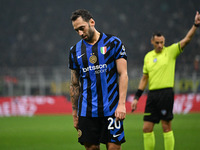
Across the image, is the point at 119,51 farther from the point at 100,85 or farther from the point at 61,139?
the point at 61,139

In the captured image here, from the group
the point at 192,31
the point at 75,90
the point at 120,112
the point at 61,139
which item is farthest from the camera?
the point at 61,139

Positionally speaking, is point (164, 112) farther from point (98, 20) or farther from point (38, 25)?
point (38, 25)

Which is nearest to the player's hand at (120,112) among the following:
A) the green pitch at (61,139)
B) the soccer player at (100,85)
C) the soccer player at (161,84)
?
the soccer player at (100,85)

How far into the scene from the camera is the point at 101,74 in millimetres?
3570

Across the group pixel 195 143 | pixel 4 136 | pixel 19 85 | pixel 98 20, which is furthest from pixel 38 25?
pixel 195 143

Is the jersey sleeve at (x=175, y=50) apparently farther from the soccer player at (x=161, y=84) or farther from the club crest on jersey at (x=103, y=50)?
the club crest on jersey at (x=103, y=50)

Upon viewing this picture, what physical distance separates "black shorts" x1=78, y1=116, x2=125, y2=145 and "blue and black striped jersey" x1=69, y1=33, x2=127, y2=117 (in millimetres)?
62

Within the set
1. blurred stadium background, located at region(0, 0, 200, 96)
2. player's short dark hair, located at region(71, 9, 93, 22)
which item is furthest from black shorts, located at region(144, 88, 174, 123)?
blurred stadium background, located at region(0, 0, 200, 96)

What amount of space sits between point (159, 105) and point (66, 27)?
892 inches

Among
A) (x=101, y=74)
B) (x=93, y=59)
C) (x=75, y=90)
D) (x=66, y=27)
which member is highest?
(x=66, y=27)

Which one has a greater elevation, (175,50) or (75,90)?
(175,50)

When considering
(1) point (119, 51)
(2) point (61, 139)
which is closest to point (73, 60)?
(1) point (119, 51)

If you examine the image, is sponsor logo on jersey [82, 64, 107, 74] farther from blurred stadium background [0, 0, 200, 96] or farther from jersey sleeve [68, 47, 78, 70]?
blurred stadium background [0, 0, 200, 96]

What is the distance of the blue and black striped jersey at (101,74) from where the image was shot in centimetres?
357
